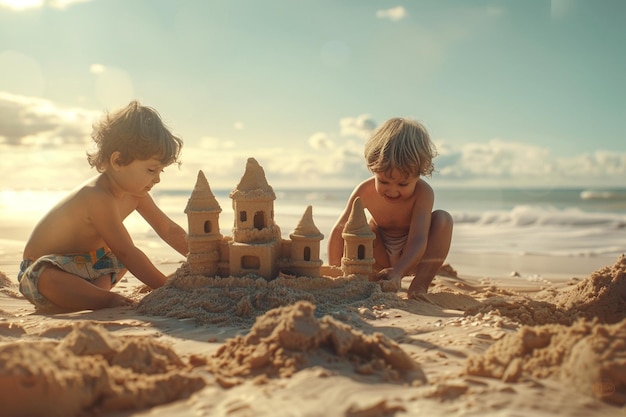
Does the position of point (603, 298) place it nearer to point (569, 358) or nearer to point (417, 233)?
point (417, 233)

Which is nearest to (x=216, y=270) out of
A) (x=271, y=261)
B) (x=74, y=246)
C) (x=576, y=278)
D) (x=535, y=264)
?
(x=271, y=261)

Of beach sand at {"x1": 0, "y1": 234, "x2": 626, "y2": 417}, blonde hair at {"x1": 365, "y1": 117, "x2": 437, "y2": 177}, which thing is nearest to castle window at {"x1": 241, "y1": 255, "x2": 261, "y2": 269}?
beach sand at {"x1": 0, "y1": 234, "x2": 626, "y2": 417}

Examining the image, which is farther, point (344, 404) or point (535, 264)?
point (535, 264)

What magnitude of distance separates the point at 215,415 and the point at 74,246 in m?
3.31

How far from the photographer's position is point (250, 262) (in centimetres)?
449

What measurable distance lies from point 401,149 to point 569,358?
118 inches

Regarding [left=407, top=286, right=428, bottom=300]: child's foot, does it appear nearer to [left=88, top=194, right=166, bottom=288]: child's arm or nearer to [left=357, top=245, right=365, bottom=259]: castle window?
[left=357, top=245, right=365, bottom=259]: castle window

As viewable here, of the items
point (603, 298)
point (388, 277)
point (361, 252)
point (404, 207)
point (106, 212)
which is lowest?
point (603, 298)

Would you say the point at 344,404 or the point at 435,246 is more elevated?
the point at 435,246

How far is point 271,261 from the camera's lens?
443 centimetres

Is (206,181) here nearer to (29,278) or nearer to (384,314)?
(29,278)

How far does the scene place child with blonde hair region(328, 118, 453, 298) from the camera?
16.3 ft

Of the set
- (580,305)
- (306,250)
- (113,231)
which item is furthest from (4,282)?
(580,305)

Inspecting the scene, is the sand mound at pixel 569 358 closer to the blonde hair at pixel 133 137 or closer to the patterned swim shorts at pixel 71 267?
the blonde hair at pixel 133 137
